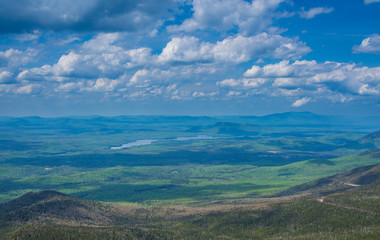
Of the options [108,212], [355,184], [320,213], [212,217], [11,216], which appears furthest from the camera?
[355,184]

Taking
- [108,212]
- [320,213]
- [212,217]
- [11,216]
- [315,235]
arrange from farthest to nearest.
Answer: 1. [108,212]
2. [212,217]
3. [11,216]
4. [320,213]
5. [315,235]

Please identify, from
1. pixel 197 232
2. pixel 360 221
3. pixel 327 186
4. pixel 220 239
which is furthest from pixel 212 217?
pixel 327 186

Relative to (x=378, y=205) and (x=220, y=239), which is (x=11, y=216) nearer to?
(x=220, y=239)

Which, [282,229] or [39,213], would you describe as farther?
[39,213]

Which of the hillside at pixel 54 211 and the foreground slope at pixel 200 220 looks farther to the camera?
the hillside at pixel 54 211

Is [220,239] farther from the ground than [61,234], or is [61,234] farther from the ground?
[61,234]

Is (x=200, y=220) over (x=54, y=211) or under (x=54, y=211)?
under

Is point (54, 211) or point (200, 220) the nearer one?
point (200, 220)

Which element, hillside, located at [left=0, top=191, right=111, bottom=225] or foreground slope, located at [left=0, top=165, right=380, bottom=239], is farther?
hillside, located at [left=0, top=191, right=111, bottom=225]
